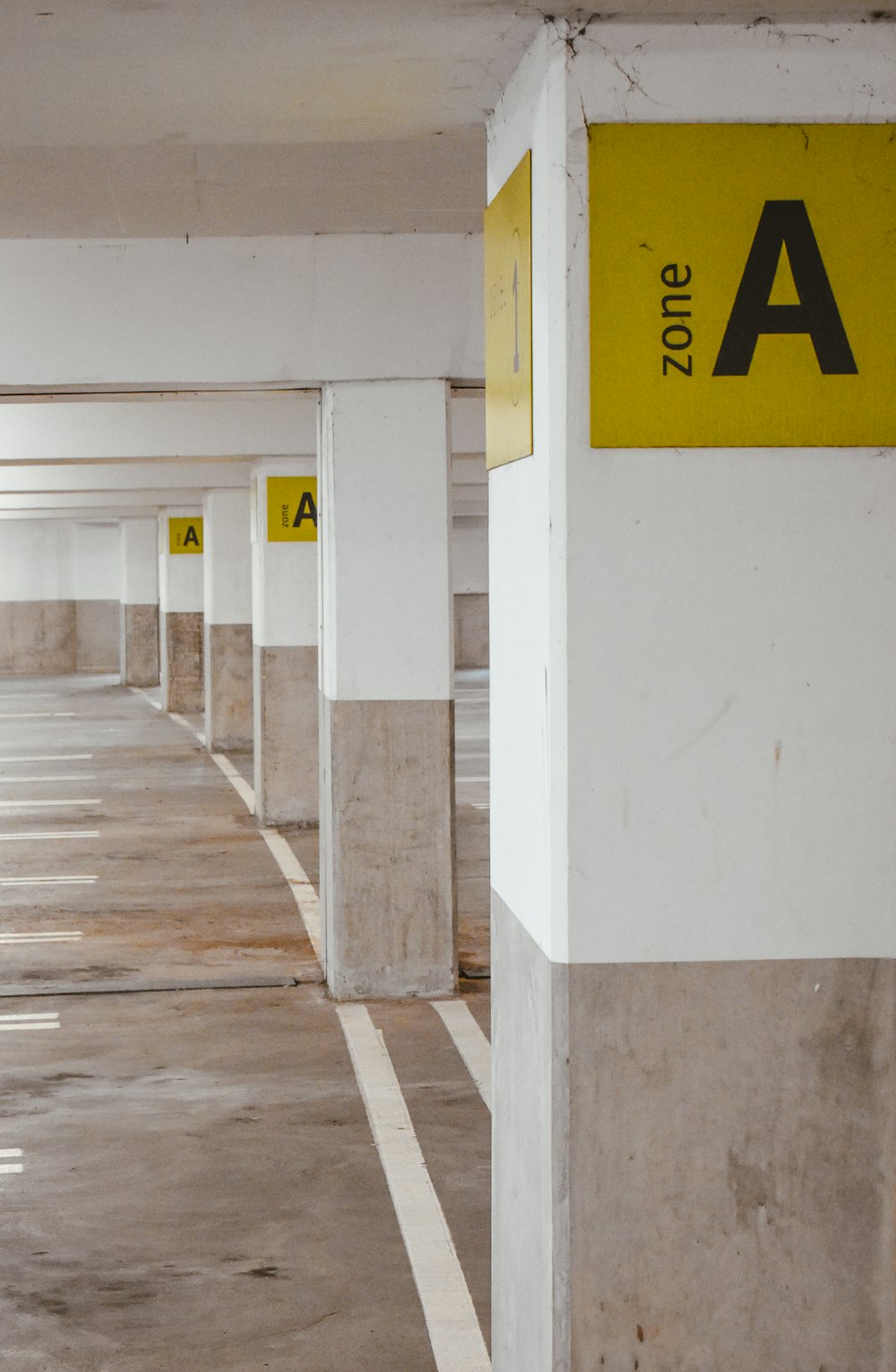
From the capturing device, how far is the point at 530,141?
11.1 feet

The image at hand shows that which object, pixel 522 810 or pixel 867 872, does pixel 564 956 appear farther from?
pixel 867 872

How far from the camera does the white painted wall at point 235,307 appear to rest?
7.73 m

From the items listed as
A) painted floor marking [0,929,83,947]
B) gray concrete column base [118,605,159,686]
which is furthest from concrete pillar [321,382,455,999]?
gray concrete column base [118,605,159,686]

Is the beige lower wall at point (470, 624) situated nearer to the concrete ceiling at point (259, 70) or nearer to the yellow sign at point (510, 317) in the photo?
the concrete ceiling at point (259, 70)

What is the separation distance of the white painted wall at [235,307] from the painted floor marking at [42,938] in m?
3.70

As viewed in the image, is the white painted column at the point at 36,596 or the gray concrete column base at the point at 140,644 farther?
the white painted column at the point at 36,596

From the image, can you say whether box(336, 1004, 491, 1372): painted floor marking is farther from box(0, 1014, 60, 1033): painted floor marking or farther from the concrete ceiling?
the concrete ceiling

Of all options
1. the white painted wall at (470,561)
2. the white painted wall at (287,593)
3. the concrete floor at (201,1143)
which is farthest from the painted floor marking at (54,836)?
the white painted wall at (470,561)

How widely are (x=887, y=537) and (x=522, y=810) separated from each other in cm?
99

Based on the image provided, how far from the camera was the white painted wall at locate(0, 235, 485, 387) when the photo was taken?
7.73 metres

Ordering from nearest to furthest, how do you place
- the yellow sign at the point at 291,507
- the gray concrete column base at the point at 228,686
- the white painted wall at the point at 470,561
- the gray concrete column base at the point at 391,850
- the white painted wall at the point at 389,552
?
the white painted wall at the point at 389,552 → the gray concrete column base at the point at 391,850 → the yellow sign at the point at 291,507 → the gray concrete column base at the point at 228,686 → the white painted wall at the point at 470,561

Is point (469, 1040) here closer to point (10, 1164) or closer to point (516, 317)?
point (10, 1164)

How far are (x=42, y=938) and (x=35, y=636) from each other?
27138 millimetres

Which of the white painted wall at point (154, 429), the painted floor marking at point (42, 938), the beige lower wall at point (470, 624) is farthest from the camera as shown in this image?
the beige lower wall at point (470, 624)
